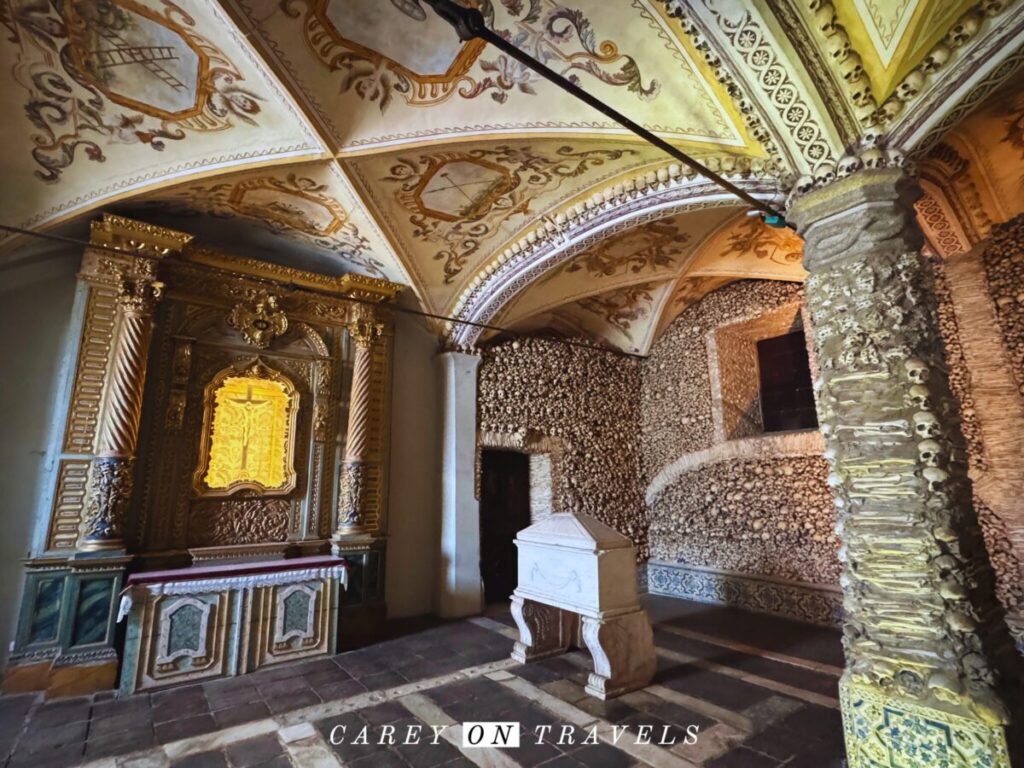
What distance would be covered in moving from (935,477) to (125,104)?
5.29 m

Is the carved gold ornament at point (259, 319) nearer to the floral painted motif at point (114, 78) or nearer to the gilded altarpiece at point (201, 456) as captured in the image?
the gilded altarpiece at point (201, 456)

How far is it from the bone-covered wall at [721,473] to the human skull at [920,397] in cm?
330

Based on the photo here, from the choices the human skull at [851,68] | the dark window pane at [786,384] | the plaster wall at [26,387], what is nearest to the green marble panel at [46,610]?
the plaster wall at [26,387]

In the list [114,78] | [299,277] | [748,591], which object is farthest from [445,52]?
[748,591]

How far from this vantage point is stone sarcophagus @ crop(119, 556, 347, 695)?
3.58 m

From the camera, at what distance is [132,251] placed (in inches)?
165

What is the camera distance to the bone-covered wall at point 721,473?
17.1 ft

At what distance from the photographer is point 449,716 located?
3.04 meters

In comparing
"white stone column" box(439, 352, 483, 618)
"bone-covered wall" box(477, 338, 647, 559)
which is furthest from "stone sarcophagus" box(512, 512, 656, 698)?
"bone-covered wall" box(477, 338, 647, 559)

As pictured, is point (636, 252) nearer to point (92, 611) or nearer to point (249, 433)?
point (249, 433)

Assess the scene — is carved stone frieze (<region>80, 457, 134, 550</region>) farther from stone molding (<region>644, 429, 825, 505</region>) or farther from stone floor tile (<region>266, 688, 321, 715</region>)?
stone molding (<region>644, 429, 825, 505</region>)

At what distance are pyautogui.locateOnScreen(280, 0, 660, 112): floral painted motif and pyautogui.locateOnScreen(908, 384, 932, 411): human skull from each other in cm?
228

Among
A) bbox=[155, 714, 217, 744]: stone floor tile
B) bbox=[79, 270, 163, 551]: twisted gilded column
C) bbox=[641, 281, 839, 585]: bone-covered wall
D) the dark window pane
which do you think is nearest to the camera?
bbox=[155, 714, 217, 744]: stone floor tile

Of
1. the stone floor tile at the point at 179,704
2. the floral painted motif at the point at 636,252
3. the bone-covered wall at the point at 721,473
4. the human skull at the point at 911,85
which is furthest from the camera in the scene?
the bone-covered wall at the point at 721,473
